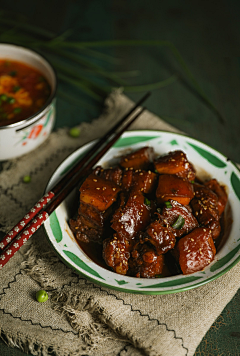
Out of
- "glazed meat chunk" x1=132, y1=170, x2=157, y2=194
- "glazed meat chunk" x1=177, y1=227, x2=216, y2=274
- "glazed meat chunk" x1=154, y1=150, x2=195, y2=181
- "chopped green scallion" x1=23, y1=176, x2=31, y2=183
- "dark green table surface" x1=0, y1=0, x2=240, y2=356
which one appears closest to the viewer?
"glazed meat chunk" x1=177, y1=227, x2=216, y2=274

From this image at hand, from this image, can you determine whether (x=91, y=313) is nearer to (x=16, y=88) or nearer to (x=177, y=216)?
(x=177, y=216)

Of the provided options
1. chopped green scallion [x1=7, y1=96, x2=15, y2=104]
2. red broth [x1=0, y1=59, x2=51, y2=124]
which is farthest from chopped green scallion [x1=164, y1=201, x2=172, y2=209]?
chopped green scallion [x1=7, y1=96, x2=15, y2=104]

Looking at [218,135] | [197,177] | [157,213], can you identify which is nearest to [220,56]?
[218,135]

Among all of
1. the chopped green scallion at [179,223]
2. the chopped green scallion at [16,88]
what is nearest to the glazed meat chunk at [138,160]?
the chopped green scallion at [179,223]

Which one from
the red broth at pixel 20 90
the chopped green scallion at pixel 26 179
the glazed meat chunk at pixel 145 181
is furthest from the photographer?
the red broth at pixel 20 90

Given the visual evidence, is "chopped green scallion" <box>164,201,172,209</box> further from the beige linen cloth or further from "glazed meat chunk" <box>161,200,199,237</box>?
the beige linen cloth

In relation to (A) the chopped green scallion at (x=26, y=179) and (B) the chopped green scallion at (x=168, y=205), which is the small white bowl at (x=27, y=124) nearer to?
(A) the chopped green scallion at (x=26, y=179)

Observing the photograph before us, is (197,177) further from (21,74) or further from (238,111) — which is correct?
(21,74)
